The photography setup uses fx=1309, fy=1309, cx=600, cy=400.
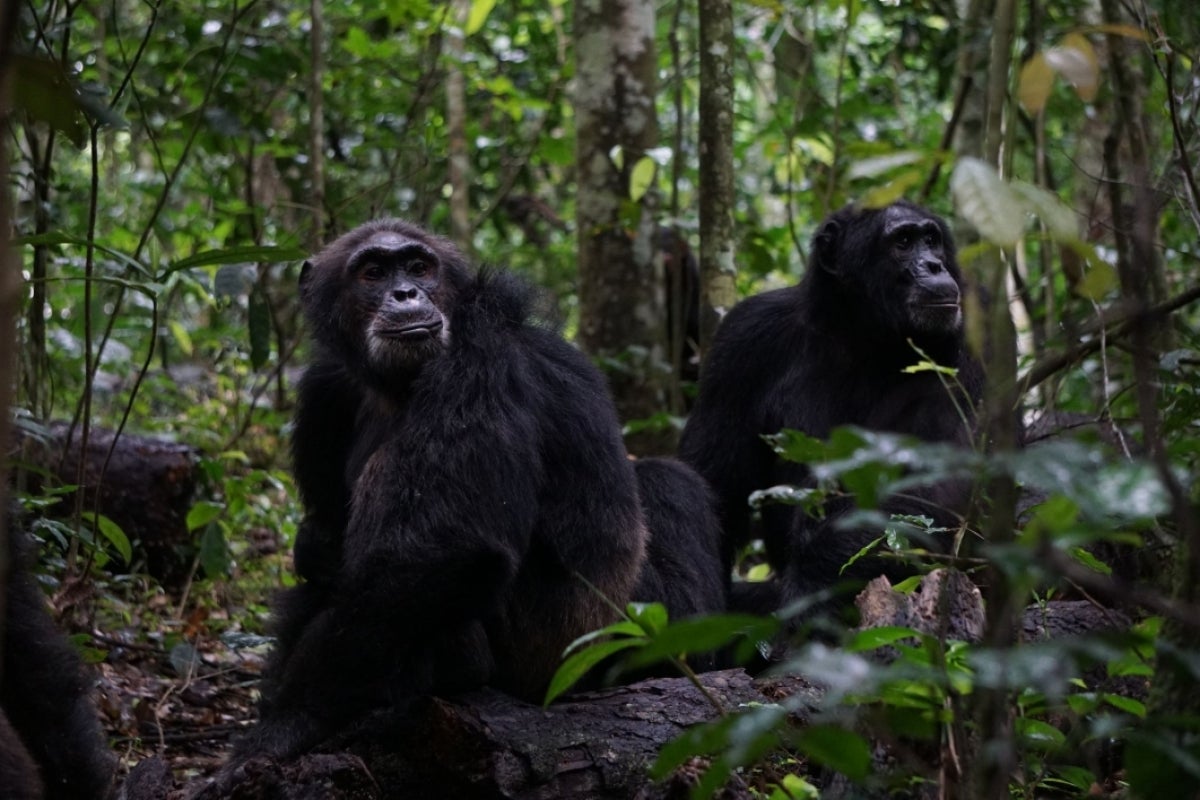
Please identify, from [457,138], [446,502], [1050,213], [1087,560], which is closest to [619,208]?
[457,138]

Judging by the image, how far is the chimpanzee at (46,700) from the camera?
4.09 meters

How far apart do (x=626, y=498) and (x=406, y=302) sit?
46.5 inches

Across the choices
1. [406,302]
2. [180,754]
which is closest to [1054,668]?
[406,302]

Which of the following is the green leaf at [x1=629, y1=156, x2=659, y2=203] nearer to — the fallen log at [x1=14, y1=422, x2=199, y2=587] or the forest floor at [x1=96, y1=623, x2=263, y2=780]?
the fallen log at [x1=14, y1=422, x2=199, y2=587]

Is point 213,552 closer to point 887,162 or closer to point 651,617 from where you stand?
point 651,617

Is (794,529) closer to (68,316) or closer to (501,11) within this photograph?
(68,316)

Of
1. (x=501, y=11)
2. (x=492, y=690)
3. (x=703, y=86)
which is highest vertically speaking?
(x=501, y=11)

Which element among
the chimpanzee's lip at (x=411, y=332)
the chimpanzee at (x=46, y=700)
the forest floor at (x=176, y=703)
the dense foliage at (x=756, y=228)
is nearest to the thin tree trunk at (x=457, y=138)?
the dense foliage at (x=756, y=228)

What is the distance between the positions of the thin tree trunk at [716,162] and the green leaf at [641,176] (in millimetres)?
356

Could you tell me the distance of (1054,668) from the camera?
210cm

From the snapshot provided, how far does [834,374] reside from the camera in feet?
21.5

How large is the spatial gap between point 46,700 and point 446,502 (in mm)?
1419

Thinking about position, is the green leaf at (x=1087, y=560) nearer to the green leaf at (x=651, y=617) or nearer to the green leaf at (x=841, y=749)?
the green leaf at (x=651, y=617)

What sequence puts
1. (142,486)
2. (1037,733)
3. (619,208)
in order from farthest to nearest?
(619,208), (142,486), (1037,733)
